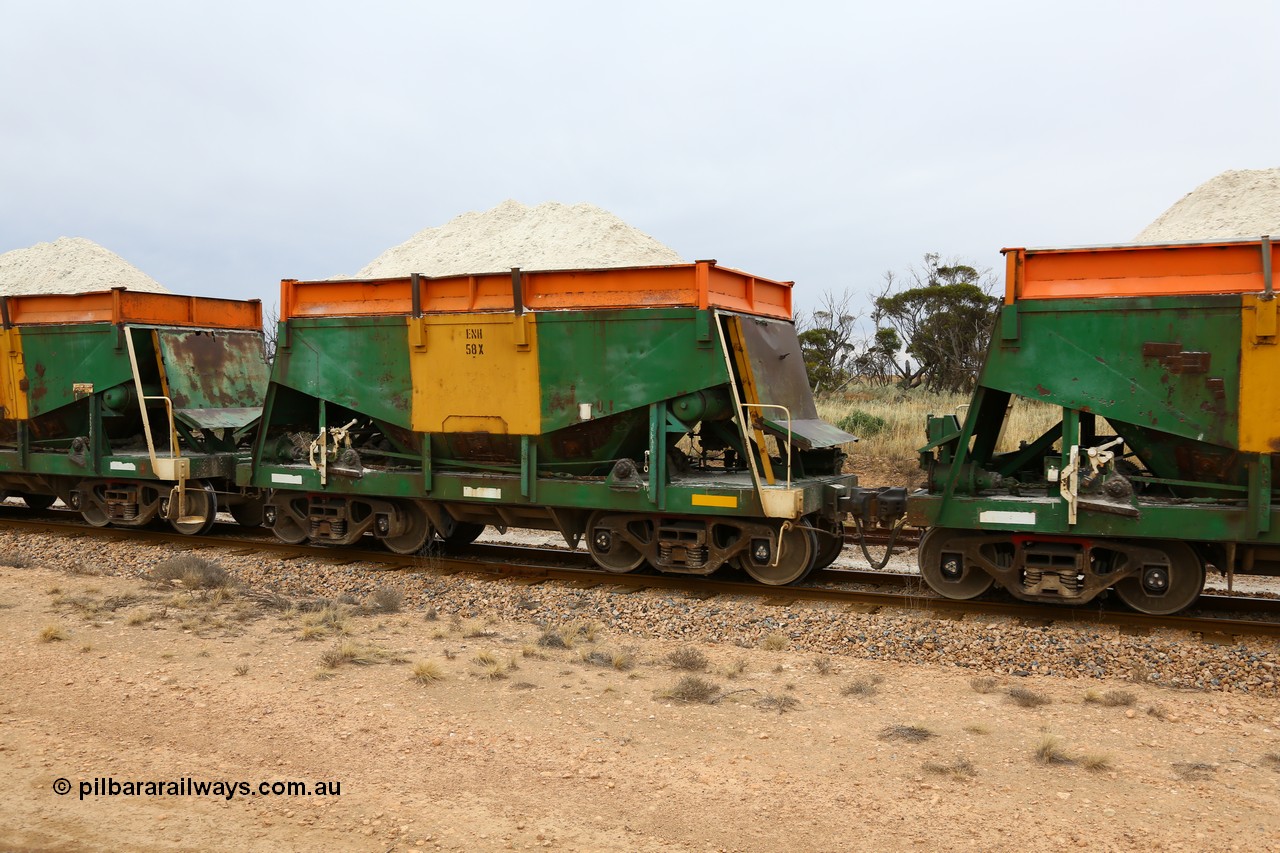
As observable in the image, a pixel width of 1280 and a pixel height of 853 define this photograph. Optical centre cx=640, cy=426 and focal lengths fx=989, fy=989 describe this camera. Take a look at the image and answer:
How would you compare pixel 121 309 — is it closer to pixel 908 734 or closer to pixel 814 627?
pixel 814 627

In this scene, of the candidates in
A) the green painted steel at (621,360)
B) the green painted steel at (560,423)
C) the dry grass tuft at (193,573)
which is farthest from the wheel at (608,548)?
the dry grass tuft at (193,573)

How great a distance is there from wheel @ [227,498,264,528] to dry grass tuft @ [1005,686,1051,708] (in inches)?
417

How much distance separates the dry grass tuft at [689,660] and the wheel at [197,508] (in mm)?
7838

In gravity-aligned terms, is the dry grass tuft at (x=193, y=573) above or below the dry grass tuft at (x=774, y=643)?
above

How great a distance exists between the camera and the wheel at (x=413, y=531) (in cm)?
1103

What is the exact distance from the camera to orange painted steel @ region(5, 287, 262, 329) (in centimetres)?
1273

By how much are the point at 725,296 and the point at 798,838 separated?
607 cm

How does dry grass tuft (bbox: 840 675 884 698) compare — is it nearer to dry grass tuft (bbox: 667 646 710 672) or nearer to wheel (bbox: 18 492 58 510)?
dry grass tuft (bbox: 667 646 710 672)

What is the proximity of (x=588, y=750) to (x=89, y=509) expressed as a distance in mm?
10847

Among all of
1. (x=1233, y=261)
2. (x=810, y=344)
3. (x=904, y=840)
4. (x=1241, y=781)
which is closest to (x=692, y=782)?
(x=904, y=840)

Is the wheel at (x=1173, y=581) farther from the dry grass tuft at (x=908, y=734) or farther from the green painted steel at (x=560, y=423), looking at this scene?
the dry grass tuft at (x=908, y=734)

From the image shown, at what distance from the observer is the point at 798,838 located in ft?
14.2

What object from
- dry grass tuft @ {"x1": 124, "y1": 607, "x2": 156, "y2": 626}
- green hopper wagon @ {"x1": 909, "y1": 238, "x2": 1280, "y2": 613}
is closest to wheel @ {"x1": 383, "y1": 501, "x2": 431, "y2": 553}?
dry grass tuft @ {"x1": 124, "y1": 607, "x2": 156, "y2": 626}

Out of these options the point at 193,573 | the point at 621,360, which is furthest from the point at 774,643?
the point at 193,573
